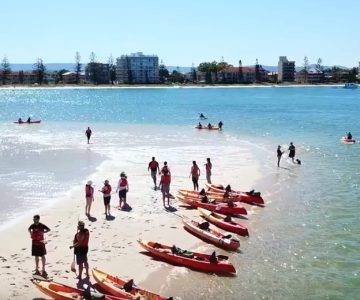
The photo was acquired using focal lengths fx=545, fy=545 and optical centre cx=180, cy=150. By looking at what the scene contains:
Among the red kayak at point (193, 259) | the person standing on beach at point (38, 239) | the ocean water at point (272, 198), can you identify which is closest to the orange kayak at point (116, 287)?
the ocean water at point (272, 198)

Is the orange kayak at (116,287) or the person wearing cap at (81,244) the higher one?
the person wearing cap at (81,244)

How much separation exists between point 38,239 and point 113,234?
15.7 ft

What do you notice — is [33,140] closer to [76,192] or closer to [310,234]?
[76,192]

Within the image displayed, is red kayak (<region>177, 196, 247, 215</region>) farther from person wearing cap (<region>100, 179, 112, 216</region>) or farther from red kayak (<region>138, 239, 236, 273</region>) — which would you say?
red kayak (<region>138, 239, 236, 273</region>)

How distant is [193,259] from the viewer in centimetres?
1748

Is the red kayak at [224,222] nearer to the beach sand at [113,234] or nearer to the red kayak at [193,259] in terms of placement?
the beach sand at [113,234]

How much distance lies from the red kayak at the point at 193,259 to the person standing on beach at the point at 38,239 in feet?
12.6

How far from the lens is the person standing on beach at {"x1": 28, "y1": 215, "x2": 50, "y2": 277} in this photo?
15961mm

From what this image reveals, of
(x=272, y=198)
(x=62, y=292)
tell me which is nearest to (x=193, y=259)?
(x=62, y=292)

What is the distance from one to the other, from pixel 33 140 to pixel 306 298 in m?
40.5

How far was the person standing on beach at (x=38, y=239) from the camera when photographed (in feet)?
52.4

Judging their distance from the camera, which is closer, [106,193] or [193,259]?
[193,259]

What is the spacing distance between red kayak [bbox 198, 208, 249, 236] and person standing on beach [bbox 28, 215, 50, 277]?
8.13m

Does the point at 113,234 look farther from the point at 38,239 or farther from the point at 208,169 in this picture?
the point at 208,169
